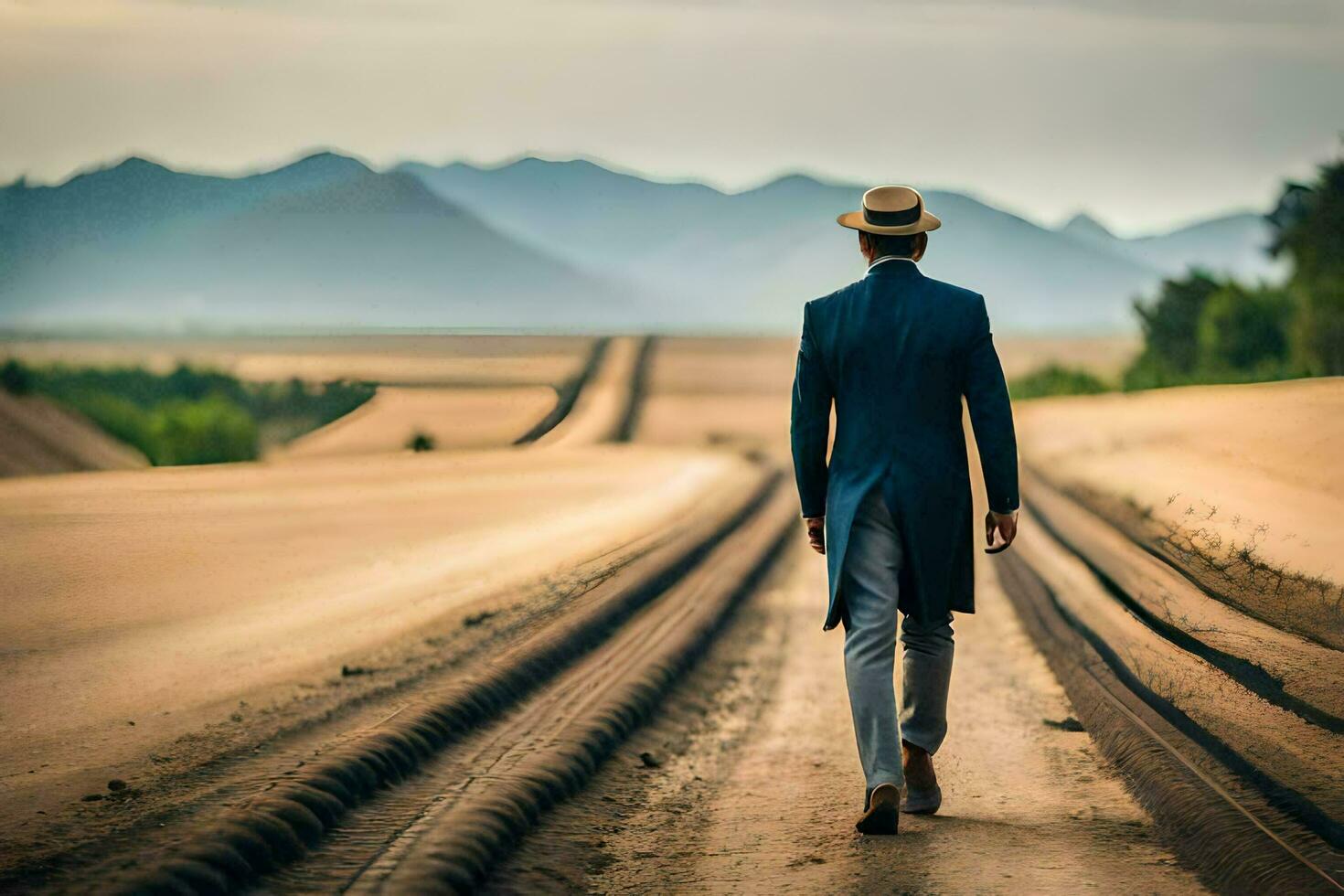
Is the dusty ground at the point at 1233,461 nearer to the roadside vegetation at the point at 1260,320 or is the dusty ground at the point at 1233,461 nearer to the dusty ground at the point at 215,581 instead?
the roadside vegetation at the point at 1260,320

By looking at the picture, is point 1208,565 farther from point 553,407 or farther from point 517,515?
point 553,407

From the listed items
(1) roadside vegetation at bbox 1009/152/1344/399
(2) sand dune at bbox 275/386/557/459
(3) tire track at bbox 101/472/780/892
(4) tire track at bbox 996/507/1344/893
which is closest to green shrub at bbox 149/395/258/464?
(2) sand dune at bbox 275/386/557/459

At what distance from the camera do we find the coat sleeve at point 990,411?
5562mm

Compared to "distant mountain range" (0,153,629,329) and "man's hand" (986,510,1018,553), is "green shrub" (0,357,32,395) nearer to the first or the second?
"distant mountain range" (0,153,629,329)

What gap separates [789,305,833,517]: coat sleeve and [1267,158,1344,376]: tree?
22751 millimetres

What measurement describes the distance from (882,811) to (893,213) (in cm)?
222

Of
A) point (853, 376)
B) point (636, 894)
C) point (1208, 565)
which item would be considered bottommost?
point (636, 894)

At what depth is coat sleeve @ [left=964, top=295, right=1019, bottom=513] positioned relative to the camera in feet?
18.2

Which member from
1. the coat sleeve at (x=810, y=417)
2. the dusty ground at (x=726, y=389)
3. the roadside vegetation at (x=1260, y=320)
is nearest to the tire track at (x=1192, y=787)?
the coat sleeve at (x=810, y=417)

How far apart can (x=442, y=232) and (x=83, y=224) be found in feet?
41.4

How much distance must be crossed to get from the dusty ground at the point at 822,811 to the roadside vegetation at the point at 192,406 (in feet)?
23.5

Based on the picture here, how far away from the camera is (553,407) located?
32.8 m

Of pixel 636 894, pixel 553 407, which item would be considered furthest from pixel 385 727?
pixel 553 407

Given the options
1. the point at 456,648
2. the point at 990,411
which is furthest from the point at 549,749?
the point at 456,648
